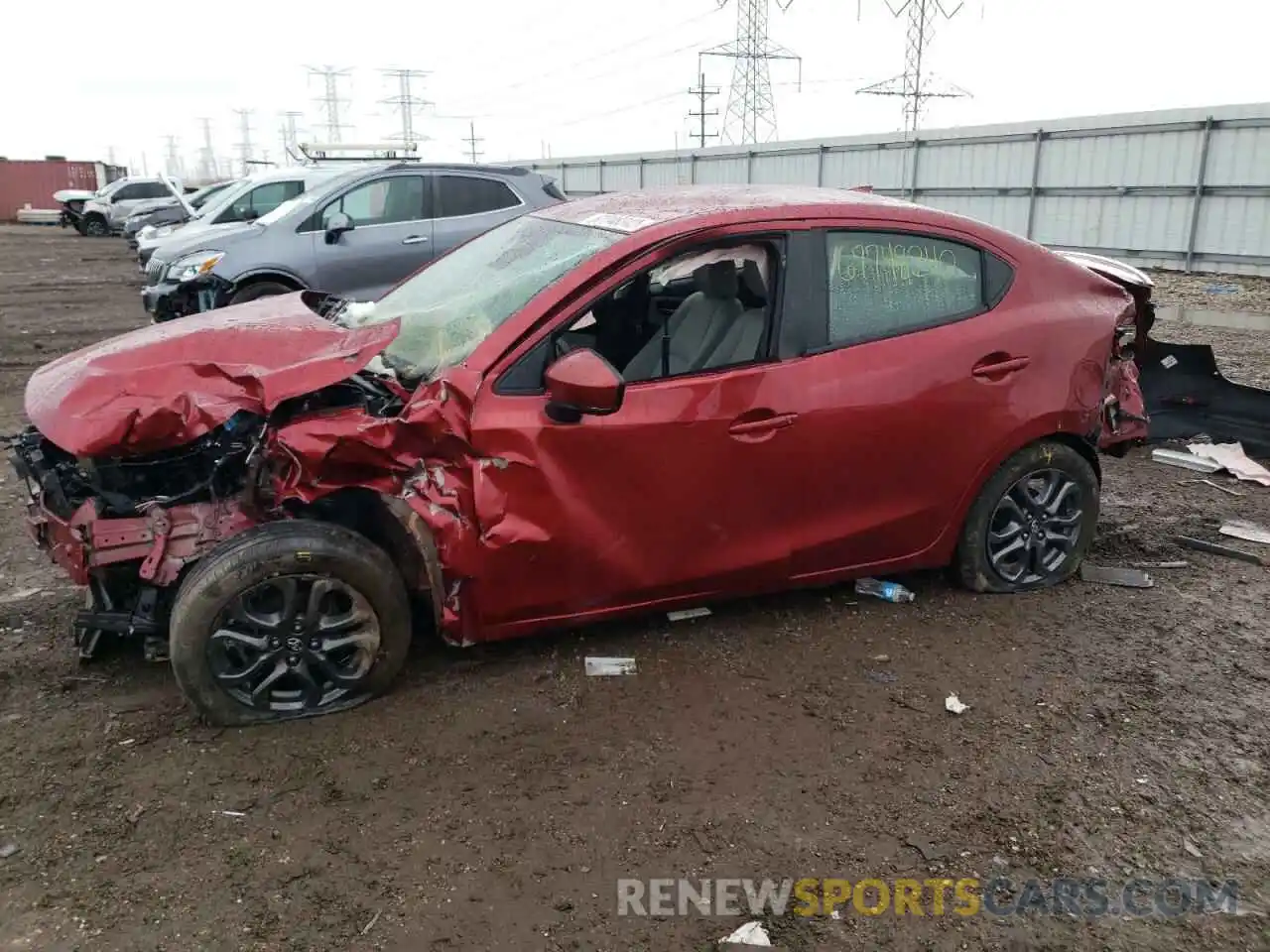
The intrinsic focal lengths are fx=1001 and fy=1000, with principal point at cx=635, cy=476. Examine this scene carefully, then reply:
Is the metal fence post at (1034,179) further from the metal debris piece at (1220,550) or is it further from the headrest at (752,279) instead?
the headrest at (752,279)

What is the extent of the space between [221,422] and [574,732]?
60.6 inches

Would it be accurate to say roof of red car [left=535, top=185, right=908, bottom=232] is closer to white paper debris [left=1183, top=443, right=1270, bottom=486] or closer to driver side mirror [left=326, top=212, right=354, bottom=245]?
white paper debris [left=1183, top=443, right=1270, bottom=486]

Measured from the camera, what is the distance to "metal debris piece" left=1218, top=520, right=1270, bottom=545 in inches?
201

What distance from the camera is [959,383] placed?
13.0 ft

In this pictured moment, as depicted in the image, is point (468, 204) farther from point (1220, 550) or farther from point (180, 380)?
point (1220, 550)

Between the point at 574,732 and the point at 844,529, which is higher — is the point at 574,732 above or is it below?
below

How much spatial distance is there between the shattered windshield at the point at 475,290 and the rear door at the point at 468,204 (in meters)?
5.99

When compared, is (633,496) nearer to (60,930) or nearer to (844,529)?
(844,529)

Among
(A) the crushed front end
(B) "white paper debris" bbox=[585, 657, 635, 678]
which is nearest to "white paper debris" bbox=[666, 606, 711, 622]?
(B) "white paper debris" bbox=[585, 657, 635, 678]

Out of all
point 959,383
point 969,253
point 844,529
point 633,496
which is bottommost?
point 844,529


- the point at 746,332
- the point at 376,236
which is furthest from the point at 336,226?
the point at 746,332

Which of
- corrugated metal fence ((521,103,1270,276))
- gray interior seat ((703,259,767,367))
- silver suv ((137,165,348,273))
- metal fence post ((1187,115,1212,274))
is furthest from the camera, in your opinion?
metal fence post ((1187,115,1212,274))

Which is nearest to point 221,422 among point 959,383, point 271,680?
point 271,680

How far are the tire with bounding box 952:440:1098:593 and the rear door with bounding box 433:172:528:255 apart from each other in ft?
23.1
